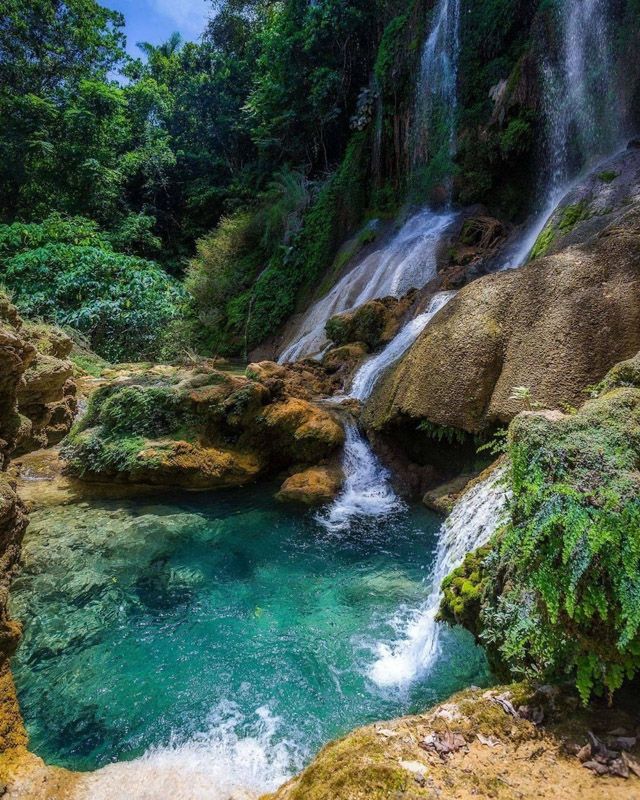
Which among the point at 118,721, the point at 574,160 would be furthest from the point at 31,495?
the point at 574,160

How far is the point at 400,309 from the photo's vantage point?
10.9 m

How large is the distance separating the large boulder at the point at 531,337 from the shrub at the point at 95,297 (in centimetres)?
1080

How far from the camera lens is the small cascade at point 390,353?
9180mm

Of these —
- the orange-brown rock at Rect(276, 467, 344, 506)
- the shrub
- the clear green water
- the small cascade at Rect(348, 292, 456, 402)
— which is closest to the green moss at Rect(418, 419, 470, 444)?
the clear green water

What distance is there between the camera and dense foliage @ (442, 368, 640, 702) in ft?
6.39

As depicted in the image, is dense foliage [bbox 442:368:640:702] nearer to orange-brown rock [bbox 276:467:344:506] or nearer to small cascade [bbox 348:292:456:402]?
orange-brown rock [bbox 276:467:344:506]

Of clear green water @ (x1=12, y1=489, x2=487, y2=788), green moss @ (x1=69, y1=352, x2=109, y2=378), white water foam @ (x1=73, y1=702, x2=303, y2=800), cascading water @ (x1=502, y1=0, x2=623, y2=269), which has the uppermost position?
cascading water @ (x1=502, y1=0, x2=623, y2=269)

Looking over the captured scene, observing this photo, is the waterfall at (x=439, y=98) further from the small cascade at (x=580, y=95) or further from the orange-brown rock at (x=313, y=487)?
the orange-brown rock at (x=313, y=487)

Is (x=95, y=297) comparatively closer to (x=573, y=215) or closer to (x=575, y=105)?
(x=573, y=215)

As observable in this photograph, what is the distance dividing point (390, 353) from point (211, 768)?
7559mm

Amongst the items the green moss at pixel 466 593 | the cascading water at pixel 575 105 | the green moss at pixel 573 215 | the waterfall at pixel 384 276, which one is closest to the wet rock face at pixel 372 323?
the waterfall at pixel 384 276

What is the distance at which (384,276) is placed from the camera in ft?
45.1

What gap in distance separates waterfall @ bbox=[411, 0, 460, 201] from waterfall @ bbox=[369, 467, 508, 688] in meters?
12.7

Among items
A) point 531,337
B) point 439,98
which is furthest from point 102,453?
point 439,98
